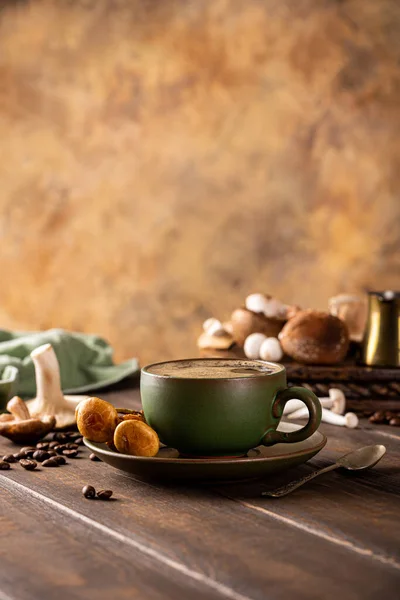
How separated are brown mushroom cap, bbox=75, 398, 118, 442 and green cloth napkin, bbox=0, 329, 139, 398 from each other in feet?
2.36

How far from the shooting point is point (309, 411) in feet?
3.34

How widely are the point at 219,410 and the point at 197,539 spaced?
0.20 metres

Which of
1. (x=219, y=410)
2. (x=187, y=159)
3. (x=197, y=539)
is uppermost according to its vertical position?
(x=187, y=159)

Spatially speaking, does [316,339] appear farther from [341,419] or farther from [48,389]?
[48,389]

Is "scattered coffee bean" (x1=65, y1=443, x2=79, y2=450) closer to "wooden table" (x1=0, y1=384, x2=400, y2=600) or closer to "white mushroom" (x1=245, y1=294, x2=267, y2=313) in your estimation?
"wooden table" (x1=0, y1=384, x2=400, y2=600)

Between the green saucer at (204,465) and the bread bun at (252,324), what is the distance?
0.69 meters

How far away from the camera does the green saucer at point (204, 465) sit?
0.95 meters

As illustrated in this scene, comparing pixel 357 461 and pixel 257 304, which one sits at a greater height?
pixel 257 304

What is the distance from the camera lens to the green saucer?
95 cm

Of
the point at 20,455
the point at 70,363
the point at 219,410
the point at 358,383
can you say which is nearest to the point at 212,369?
the point at 219,410

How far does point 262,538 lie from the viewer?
2.70 feet

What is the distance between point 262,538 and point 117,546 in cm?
14

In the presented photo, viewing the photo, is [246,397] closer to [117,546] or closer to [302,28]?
[117,546]

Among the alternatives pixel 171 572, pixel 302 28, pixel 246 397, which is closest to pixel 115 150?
pixel 302 28
